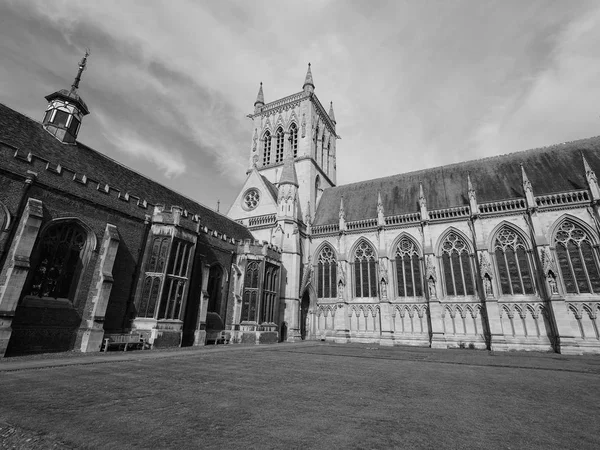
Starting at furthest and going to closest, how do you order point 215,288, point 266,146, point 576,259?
point 266,146
point 215,288
point 576,259

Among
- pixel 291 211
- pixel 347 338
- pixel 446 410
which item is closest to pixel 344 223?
pixel 291 211

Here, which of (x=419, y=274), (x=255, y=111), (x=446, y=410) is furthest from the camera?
(x=255, y=111)

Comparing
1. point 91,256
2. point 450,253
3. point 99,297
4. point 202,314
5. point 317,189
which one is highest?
point 317,189

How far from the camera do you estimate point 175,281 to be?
17.3m

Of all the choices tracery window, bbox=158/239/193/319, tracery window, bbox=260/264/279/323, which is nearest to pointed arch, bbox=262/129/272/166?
tracery window, bbox=260/264/279/323

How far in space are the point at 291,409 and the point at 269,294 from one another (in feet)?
63.2

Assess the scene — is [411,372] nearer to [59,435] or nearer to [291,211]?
[59,435]

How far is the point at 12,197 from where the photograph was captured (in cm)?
1220

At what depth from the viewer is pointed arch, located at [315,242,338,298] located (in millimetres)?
28375

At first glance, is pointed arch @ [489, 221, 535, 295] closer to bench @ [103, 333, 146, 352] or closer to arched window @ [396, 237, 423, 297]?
Answer: arched window @ [396, 237, 423, 297]

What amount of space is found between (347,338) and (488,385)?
61.1 feet

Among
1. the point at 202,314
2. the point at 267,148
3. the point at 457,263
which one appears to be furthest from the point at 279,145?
the point at 202,314

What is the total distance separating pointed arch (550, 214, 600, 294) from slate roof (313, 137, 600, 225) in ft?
10.5

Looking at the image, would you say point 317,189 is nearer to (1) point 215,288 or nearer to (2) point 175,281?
(1) point 215,288
